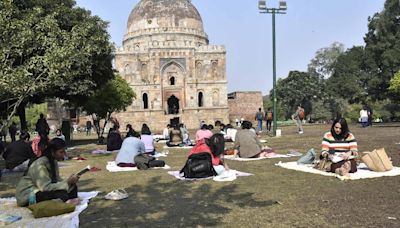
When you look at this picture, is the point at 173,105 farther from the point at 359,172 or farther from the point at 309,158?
the point at 359,172

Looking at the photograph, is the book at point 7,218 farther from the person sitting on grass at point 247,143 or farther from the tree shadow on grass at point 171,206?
the person sitting on grass at point 247,143

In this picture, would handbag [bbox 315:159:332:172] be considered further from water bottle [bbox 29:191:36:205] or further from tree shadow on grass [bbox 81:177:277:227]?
water bottle [bbox 29:191:36:205]

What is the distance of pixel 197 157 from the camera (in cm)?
886

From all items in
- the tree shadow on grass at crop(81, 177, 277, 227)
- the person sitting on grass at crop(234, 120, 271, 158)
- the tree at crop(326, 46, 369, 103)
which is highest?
the tree at crop(326, 46, 369, 103)

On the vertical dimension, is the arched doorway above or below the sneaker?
above

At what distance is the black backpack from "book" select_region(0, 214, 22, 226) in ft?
12.4

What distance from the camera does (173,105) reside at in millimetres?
48375

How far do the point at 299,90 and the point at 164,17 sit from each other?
20.9 m

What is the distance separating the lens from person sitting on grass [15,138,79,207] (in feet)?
19.8

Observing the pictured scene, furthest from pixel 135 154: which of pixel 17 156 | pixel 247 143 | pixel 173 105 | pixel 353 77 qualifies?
pixel 173 105

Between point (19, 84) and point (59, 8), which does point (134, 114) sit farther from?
point (19, 84)

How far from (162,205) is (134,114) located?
1538 inches

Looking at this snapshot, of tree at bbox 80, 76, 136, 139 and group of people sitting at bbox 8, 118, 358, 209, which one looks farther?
tree at bbox 80, 76, 136, 139

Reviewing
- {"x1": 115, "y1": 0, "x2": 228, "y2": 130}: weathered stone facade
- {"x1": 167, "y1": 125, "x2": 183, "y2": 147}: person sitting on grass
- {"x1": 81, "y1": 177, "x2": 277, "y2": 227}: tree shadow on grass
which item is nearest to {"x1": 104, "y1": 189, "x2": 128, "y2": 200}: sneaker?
{"x1": 81, "y1": 177, "x2": 277, "y2": 227}: tree shadow on grass
